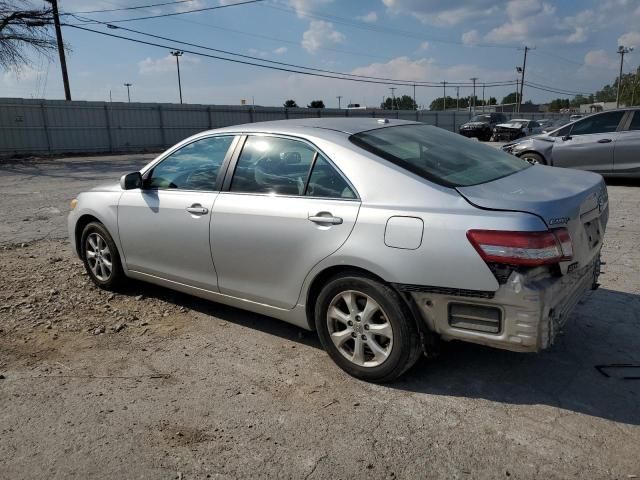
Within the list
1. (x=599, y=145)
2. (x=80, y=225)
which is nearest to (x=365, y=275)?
(x=80, y=225)

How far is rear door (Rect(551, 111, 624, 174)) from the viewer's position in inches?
Result: 413

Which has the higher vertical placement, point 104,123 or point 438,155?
point 104,123

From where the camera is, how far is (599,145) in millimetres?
10539

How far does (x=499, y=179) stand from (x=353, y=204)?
95 cm

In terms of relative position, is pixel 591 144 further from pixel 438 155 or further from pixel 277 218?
pixel 277 218

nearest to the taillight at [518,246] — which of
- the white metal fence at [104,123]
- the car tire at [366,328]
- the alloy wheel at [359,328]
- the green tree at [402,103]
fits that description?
the car tire at [366,328]

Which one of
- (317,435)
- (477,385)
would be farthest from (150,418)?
(477,385)

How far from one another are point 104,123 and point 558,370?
1113 inches

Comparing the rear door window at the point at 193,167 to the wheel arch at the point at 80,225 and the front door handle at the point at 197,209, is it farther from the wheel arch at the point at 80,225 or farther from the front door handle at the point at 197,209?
the wheel arch at the point at 80,225

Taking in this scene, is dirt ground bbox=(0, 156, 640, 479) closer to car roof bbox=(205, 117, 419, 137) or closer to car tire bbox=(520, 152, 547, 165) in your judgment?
car roof bbox=(205, 117, 419, 137)

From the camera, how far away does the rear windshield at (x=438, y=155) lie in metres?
3.23

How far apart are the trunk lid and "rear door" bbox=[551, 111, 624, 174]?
7946 millimetres

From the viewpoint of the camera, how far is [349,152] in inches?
132

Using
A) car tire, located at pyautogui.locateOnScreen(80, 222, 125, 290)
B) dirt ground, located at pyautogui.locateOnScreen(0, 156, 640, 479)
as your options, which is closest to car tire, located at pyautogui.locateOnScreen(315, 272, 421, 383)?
dirt ground, located at pyautogui.locateOnScreen(0, 156, 640, 479)
